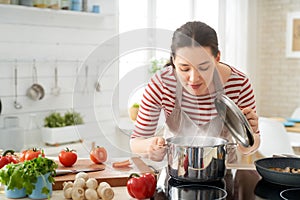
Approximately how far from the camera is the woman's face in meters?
1.53

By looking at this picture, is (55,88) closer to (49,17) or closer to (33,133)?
(33,133)

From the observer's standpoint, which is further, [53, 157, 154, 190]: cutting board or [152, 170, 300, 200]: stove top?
[53, 157, 154, 190]: cutting board

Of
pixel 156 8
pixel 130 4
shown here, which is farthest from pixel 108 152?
pixel 156 8

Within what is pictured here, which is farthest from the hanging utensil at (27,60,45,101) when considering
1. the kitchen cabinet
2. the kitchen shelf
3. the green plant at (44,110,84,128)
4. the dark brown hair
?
the dark brown hair

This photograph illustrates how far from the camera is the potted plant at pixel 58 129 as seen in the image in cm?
328

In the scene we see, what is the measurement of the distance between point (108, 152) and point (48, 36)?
2.00 m

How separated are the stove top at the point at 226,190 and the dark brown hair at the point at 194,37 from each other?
421 mm

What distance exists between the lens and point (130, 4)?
4.20m

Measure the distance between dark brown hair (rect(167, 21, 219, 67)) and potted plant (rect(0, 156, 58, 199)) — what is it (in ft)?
1.79

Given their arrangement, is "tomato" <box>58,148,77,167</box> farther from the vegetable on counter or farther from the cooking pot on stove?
the cooking pot on stove

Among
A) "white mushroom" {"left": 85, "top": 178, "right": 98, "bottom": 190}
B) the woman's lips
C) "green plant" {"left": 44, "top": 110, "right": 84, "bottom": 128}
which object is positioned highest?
the woman's lips

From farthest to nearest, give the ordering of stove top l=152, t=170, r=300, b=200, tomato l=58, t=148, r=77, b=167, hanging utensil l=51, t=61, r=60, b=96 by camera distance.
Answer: hanging utensil l=51, t=61, r=60, b=96, tomato l=58, t=148, r=77, b=167, stove top l=152, t=170, r=300, b=200

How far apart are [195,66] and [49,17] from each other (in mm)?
2161

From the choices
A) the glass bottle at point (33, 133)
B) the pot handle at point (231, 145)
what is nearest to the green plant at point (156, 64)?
the pot handle at point (231, 145)
